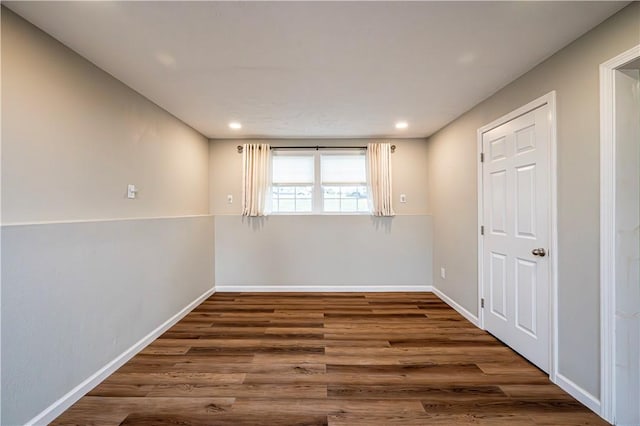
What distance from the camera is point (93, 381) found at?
206 centimetres

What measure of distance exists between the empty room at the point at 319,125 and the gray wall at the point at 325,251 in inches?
29.7

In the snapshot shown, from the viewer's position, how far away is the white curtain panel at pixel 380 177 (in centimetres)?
431

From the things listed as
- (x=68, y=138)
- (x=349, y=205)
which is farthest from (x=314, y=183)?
(x=68, y=138)

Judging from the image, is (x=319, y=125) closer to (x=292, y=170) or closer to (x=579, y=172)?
(x=292, y=170)

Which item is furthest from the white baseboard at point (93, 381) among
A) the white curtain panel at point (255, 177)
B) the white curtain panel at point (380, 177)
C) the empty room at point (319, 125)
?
the white curtain panel at point (380, 177)

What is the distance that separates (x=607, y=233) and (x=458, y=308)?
2137 millimetres

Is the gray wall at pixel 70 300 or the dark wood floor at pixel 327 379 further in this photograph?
the dark wood floor at pixel 327 379

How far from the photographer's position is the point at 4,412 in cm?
151

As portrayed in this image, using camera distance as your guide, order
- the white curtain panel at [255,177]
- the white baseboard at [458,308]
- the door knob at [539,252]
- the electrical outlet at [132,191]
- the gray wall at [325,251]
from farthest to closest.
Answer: the gray wall at [325,251]
the white curtain panel at [255,177]
the white baseboard at [458,308]
the electrical outlet at [132,191]
the door knob at [539,252]

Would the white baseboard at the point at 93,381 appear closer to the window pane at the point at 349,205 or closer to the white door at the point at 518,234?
the window pane at the point at 349,205

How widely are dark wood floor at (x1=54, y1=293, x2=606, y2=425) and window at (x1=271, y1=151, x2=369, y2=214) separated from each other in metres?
1.79

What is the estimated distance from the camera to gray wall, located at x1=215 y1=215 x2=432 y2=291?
14.5ft

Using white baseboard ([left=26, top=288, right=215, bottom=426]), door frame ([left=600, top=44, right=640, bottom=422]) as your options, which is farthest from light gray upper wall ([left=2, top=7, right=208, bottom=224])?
door frame ([left=600, top=44, right=640, bottom=422])

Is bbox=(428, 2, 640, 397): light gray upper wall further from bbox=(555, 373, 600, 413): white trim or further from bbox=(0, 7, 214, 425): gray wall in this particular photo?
bbox=(0, 7, 214, 425): gray wall
